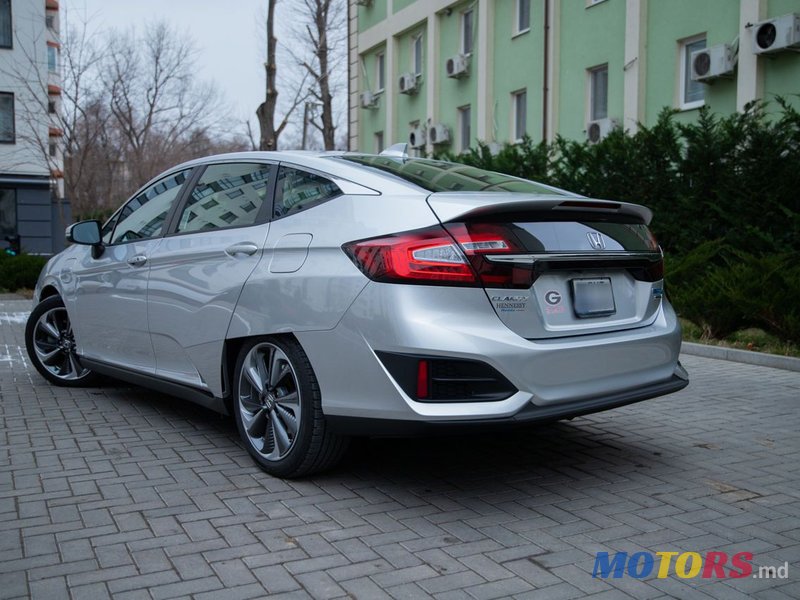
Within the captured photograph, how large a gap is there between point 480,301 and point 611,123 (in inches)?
608

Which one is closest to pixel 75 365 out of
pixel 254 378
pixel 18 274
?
pixel 254 378

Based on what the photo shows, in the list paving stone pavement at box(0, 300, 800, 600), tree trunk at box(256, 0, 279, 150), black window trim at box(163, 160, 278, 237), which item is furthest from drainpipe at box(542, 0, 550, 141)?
black window trim at box(163, 160, 278, 237)

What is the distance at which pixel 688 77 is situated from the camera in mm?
17406

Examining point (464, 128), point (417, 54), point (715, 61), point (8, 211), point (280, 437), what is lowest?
point (280, 437)

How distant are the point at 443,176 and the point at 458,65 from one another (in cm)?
2136

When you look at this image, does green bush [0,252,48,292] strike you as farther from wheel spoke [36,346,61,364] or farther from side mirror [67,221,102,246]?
side mirror [67,221,102,246]

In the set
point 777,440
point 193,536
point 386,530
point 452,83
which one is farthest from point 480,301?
point 452,83

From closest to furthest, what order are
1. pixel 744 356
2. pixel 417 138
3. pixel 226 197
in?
pixel 226 197 < pixel 744 356 < pixel 417 138

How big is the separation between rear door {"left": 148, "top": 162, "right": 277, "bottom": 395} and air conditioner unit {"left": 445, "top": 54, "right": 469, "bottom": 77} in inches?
811

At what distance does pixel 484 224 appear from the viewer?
3914 mm

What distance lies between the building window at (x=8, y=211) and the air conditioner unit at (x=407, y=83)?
1391 centimetres

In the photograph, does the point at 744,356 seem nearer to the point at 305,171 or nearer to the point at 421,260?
the point at 305,171

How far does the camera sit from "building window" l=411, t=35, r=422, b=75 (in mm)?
28667

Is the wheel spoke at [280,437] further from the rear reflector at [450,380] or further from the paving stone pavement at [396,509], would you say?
the rear reflector at [450,380]
